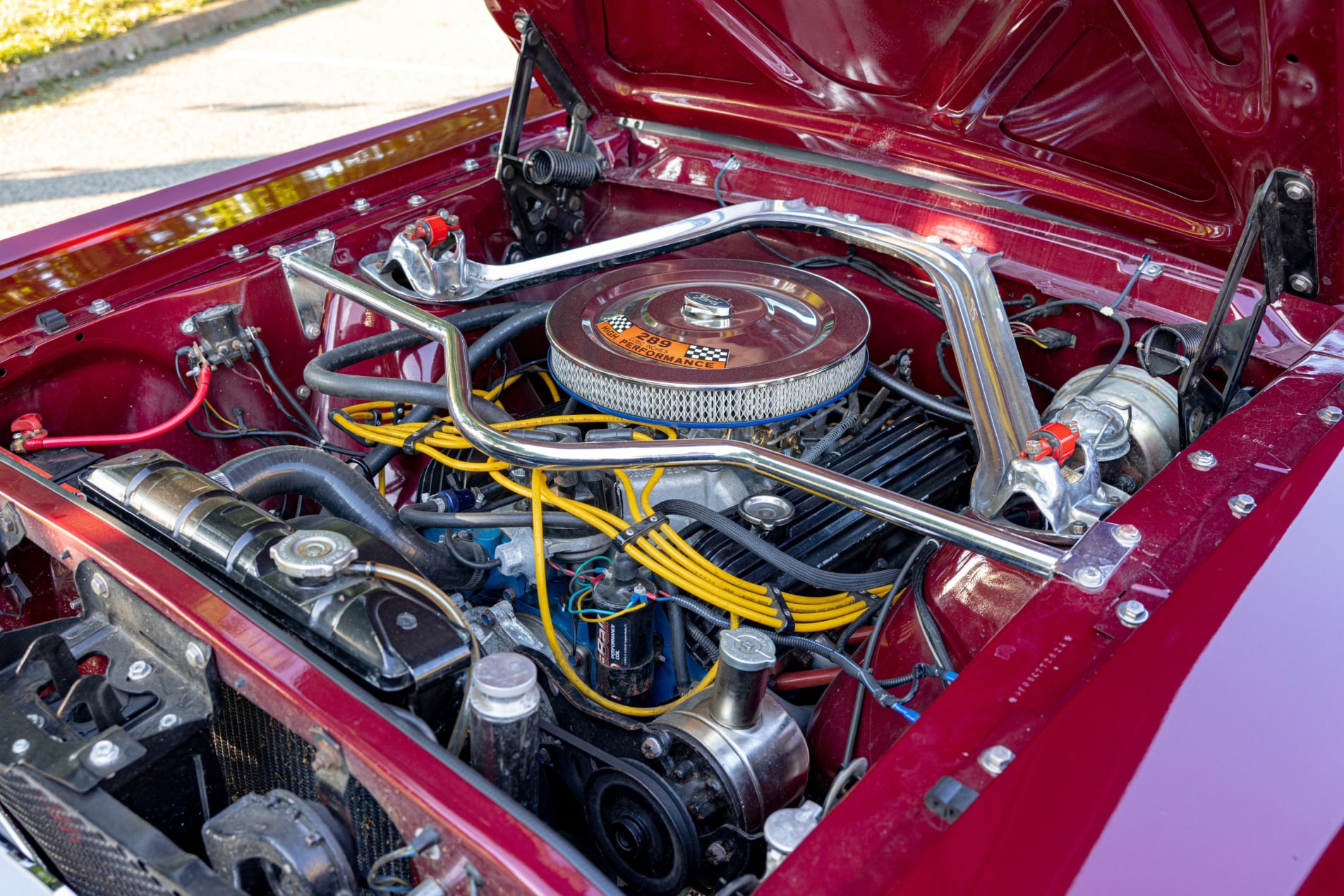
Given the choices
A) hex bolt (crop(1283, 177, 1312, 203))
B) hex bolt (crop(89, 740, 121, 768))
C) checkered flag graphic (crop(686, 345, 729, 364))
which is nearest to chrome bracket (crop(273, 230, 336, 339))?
checkered flag graphic (crop(686, 345, 729, 364))

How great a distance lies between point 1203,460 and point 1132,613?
11.7 inches

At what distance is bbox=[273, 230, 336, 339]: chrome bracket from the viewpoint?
1.79 metres

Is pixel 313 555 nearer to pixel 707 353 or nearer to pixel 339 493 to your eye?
pixel 339 493

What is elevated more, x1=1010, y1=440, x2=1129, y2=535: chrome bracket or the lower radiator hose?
x1=1010, y1=440, x2=1129, y2=535: chrome bracket

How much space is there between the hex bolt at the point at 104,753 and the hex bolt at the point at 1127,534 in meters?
0.99

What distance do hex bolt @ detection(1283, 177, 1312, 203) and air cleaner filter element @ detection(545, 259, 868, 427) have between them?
570 millimetres

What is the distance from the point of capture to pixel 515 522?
1.51 m

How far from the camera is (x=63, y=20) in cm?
708

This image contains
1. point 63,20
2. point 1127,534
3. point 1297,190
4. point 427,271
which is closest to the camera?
point 1127,534

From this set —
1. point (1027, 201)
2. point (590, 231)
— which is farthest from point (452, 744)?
point (590, 231)

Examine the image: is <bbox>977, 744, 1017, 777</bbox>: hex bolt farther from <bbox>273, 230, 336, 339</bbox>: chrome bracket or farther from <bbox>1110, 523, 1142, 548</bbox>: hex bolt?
<bbox>273, 230, 336, 339</bbox>: chrome bracket

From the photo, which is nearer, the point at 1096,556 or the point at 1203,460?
the point at 1096,556

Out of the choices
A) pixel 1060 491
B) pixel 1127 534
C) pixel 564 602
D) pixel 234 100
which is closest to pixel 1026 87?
pixel 1060 491

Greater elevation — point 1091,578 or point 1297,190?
point 1297,190
